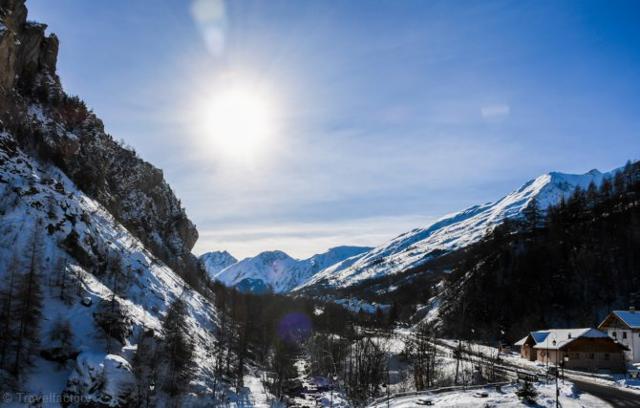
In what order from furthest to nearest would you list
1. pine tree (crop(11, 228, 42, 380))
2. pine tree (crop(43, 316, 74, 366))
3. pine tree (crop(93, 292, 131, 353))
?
pine tree (crop(93, 292, 131, 353))
pine tree (crop(43, 316, 74, 366))
pine tree (crop(11, 228, 42, 380))

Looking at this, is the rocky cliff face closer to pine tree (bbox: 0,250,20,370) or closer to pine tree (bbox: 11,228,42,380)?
pine tree (bbox: 0,250,20,370)

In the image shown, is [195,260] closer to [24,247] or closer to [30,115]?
[30,115]

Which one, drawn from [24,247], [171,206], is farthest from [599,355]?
[171,206]

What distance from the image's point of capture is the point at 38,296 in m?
63.1

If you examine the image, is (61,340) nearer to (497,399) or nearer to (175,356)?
(175,356)

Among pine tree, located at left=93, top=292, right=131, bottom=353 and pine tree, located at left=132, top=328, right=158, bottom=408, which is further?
pine tree, located at left=93, top=292, right=131, bottom=353

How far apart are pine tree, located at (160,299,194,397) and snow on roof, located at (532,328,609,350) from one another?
69232mm

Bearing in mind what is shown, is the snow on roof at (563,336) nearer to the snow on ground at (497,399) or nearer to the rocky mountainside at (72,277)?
the snow on ground at (497,399)

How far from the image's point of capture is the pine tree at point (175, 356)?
224 feet

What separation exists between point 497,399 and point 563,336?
159 ft

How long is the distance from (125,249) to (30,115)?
3814 cm

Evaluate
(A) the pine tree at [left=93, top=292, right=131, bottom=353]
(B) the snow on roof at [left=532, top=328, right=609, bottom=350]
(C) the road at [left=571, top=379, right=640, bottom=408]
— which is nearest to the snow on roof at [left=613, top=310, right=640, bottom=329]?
(B) the snow on roof at [left=532, top=328, right=609, bottom=350]

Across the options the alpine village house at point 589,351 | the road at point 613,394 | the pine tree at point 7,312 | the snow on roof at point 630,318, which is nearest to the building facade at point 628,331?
the snow on roof at point 630,318

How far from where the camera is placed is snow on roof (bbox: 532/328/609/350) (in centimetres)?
8406
